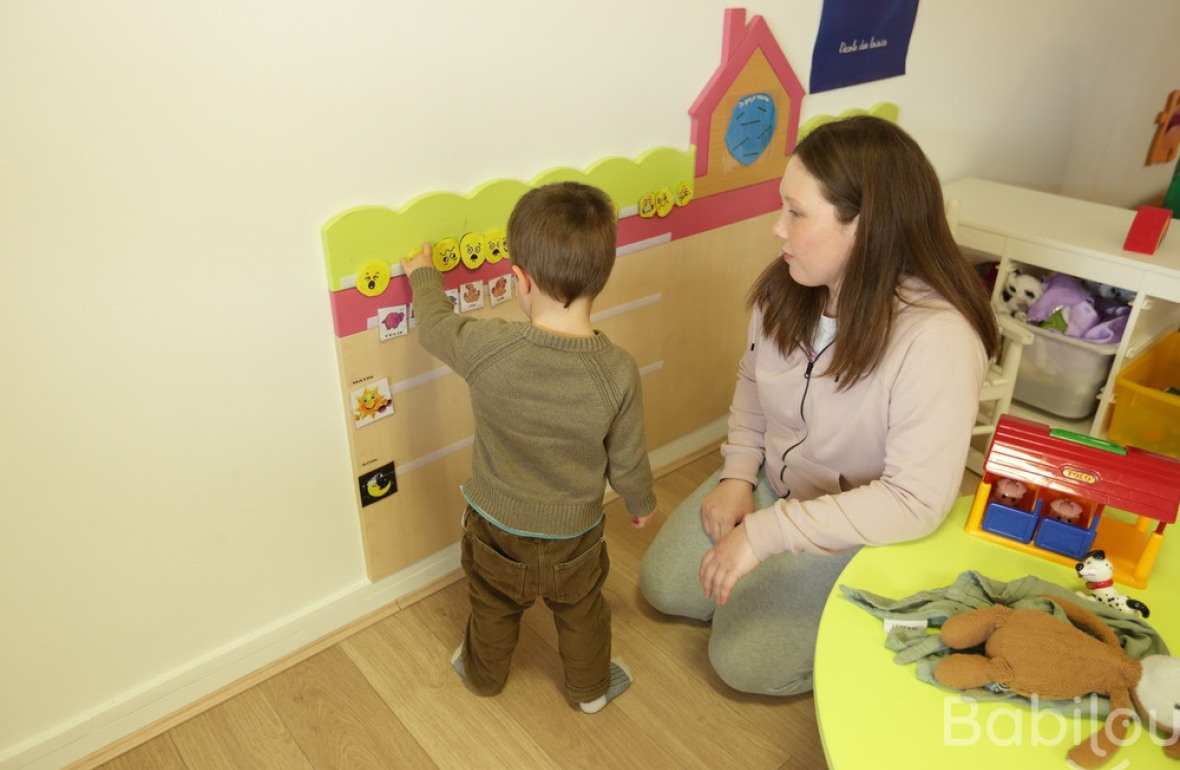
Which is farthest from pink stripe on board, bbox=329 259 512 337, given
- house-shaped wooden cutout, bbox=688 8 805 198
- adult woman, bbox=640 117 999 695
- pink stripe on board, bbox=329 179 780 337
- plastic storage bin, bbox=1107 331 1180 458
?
plastic storage bin, bbox=1107 331 1180 458

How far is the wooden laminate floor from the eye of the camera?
1.37 m

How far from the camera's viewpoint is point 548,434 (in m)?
1.21

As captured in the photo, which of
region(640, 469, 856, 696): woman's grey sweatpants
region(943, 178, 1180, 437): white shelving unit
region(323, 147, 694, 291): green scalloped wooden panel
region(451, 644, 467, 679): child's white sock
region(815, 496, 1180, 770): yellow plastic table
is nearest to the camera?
region(815, 496, 1180, 770): yellow plastic table

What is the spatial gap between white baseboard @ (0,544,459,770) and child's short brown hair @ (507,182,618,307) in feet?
2.53

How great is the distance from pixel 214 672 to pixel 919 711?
116 cm

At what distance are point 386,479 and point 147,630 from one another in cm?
44

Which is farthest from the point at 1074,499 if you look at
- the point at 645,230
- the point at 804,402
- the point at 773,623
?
the point at 645,230

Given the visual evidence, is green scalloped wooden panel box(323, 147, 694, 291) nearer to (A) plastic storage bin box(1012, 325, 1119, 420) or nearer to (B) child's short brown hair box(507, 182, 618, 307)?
(B) child's short brown hair box(507, 182, 618, 307)

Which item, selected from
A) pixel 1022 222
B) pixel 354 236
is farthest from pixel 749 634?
pixel 1022 222

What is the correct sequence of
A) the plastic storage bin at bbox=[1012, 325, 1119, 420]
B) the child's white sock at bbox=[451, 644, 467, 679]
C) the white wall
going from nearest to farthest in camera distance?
1. the white wall
2. the child's white sock at bbox=[451, 644, 467, 679]
3. the plastic storage bin at bbox=[1012, 325, 1119, 420]

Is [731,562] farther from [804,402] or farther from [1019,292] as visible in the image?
[1019,292]

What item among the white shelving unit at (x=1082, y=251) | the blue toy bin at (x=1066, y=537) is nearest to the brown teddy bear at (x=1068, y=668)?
the blue toy bin at (x=1066, y=537)

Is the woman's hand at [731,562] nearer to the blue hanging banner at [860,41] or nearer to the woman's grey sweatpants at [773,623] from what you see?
the woman's grey sweatpants at [773,623]

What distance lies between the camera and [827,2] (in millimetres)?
1875
